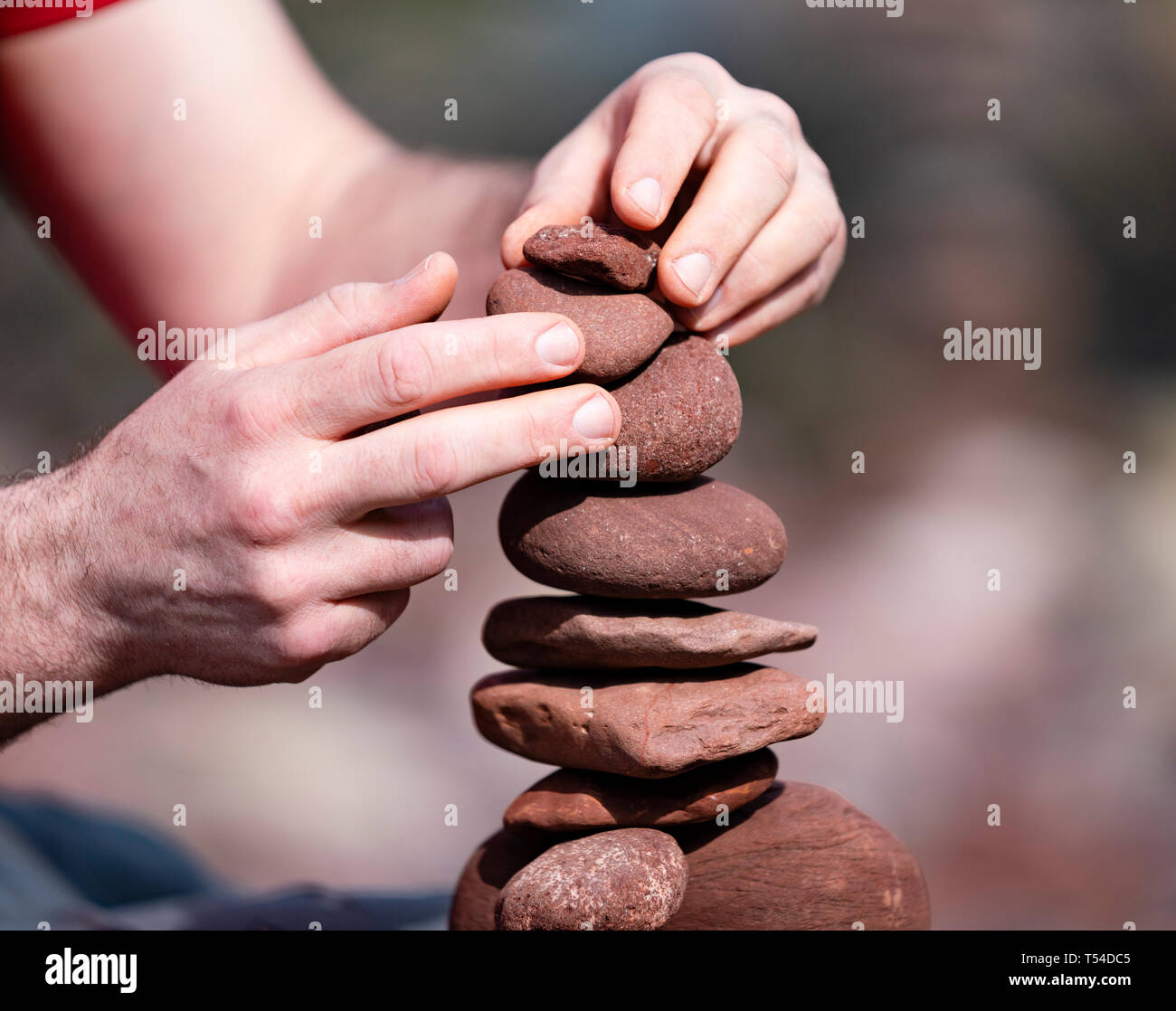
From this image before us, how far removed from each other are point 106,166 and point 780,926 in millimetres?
3547

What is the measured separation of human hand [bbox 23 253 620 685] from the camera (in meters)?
1.77

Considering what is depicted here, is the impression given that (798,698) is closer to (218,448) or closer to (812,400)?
(218,448)

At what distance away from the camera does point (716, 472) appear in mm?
6855

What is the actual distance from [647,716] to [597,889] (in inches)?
14.2

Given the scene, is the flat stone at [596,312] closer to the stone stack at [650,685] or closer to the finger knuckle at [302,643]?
the stone stack at [650,685]

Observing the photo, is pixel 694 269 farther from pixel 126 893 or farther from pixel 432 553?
pixel 126 893

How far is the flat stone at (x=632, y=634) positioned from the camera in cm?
203

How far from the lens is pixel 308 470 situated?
1.78 metres

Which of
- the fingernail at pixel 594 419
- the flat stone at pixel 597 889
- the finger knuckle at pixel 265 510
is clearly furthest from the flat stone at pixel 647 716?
the finger knuckle at pixel 265 510

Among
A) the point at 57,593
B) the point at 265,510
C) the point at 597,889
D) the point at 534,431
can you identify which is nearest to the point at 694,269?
the point at 534,431

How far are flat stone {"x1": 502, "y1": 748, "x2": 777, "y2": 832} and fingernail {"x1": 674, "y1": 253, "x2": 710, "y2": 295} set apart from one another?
107cm

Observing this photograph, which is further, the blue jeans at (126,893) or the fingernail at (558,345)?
the blue jeans at (126,893)

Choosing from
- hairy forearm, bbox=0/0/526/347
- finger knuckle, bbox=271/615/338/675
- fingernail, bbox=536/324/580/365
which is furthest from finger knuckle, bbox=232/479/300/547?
hairy forearm, bbox=0/0/526/347

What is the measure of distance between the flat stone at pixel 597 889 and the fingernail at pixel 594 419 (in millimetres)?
836
